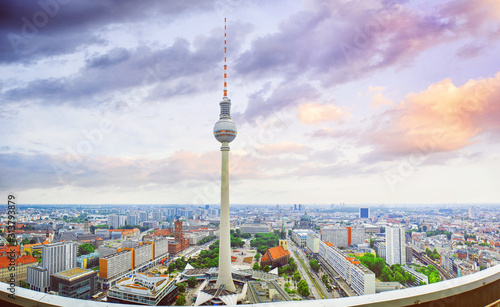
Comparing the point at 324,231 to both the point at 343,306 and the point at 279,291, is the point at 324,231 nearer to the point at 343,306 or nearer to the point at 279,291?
the point at 279,291

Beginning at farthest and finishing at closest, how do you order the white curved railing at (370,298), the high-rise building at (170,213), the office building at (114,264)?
the high-rise building at (170,213) → the office building at (114,264) → the white curved railing at (370,298)

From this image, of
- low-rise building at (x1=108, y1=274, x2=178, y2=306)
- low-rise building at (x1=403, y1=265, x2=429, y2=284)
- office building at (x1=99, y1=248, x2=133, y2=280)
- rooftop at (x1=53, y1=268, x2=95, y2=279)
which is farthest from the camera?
office building at (x1=99, y1=248, x2=133, y2=280)

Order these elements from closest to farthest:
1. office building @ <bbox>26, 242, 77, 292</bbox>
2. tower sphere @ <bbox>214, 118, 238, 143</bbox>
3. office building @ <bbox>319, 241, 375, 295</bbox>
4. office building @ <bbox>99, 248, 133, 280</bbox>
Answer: office building @ <bbox>319, 241, 375, 295</bbox>, office building @ <bbox>26, 242, 77, 292</bbox>, tower sphere @ <bbox>214, 118, 238, 143</bbox>, office building @ <bbox>99, 248, 133, 280</bbox>

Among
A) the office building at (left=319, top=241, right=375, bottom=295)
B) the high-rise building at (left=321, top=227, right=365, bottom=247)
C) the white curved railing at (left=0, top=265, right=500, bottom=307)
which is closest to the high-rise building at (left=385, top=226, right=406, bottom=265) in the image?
the office building at (left=319, top=241, right=375, bottom=295)

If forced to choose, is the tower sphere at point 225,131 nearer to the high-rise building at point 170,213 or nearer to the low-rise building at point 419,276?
the low-rise building at point 419,276

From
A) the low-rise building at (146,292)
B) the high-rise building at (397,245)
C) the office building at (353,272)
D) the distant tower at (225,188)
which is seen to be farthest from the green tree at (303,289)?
the high-rise building at (397,245)

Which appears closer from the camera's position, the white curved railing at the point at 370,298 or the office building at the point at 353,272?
the white curved railing at the point at 370,298

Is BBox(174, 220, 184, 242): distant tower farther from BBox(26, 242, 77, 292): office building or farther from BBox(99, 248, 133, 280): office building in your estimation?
BBox(26, 242, 77, 292): office building

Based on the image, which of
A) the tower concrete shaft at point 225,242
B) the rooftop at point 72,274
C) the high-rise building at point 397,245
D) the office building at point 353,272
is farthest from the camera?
the high-rise building at point 397,245

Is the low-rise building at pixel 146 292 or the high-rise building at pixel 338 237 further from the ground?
the low-rise building at pixel 146 292

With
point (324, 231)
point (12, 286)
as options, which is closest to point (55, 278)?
point (12, 286)
